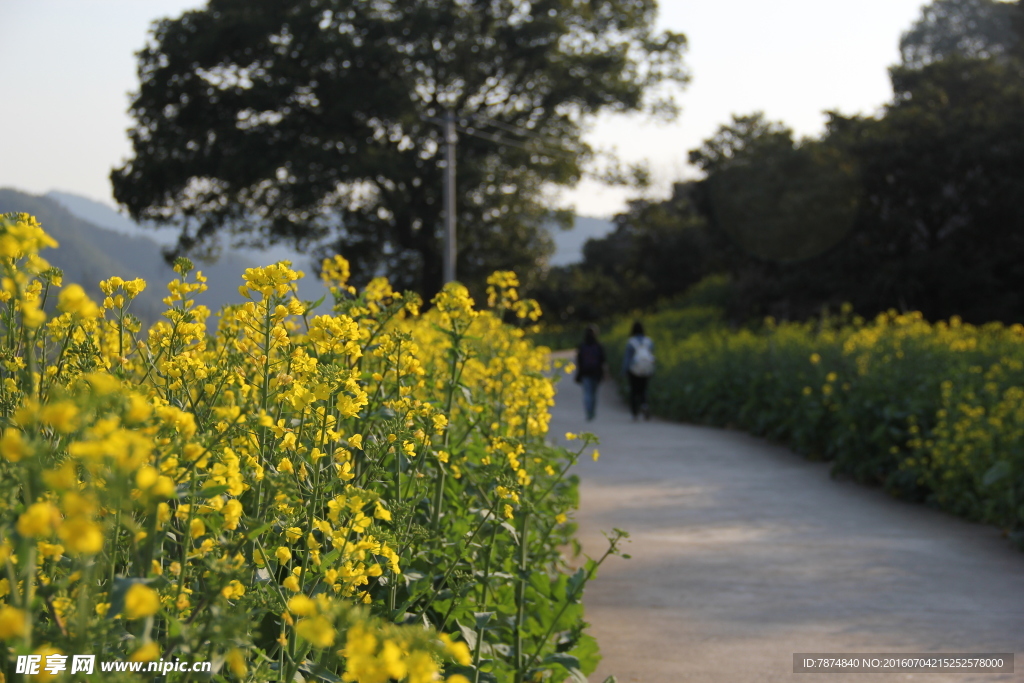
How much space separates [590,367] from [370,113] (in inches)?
528

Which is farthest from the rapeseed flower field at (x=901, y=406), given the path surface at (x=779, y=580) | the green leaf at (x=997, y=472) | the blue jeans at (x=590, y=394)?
the blue jeans at (x=590, y=394)

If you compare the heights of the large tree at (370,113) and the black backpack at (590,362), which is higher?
the large tree at (370,113)

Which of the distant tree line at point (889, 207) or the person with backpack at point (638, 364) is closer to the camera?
the person with backpack at point (638, 364)

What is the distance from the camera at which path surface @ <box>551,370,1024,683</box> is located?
14.8 ft

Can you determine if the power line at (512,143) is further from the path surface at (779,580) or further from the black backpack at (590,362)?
the path surface at (779,580)

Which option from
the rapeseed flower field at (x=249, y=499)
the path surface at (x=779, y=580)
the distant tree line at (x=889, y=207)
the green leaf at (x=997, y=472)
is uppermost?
the distant tree line at (x=889, y=207)

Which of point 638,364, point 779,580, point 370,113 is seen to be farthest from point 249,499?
point 370,113

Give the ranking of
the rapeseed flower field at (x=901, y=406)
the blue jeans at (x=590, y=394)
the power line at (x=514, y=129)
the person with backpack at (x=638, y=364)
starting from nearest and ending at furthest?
the rapeseed flower field at (x=901, y=406)
the blue jeans at (x=590, y=394)
the person with backpack at (x=638, y=364)
the power line at (x=514, y=129)

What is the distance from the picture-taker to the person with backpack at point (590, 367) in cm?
1519

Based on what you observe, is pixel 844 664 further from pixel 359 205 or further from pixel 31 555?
pixel 359 205

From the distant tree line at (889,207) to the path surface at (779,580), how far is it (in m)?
16.1

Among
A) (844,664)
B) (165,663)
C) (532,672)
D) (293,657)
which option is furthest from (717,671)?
(165,663)

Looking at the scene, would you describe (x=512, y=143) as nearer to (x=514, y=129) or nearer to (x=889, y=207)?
(x=514, y=129)

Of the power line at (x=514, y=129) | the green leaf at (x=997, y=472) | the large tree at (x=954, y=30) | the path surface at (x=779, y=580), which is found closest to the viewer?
the path surface at (x=779, y=580)
